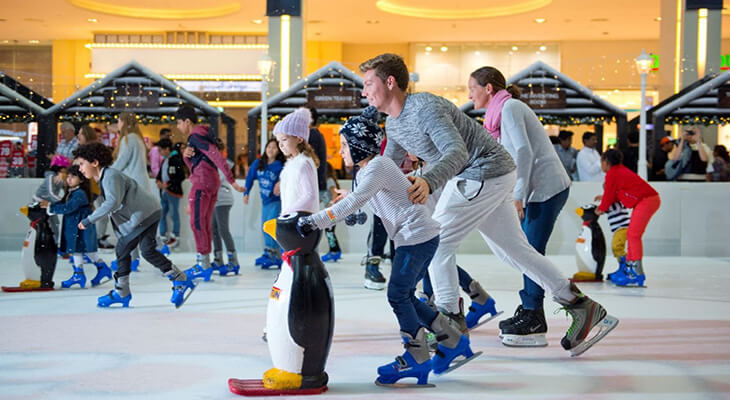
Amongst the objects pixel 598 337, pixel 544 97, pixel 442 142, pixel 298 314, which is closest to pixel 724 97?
pixel 544 97

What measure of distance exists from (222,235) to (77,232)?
1194mm

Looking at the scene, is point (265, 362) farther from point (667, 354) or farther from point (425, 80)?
point (425, 80)

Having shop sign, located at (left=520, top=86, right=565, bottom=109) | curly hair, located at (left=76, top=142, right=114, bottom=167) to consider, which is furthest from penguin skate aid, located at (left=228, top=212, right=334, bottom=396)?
shop sign, located at (left=520, top=86, right=565, bottom=109)

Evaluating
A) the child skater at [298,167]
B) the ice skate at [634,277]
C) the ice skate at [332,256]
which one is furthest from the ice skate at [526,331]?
the ice skate at [332,256]

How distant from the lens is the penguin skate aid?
2719 millimetres

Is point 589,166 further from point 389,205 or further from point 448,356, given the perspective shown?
point 389,205

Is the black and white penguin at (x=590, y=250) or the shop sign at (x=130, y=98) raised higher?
the shop sign at (x=130, y=98)

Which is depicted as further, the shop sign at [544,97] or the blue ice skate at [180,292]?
the shop sign at [544,97]

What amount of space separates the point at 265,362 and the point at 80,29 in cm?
1751

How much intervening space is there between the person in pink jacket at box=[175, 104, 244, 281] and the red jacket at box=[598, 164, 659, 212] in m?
3.02

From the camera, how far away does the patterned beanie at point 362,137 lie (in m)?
2.87

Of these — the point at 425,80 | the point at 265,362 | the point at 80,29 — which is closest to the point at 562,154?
the point at 265,362

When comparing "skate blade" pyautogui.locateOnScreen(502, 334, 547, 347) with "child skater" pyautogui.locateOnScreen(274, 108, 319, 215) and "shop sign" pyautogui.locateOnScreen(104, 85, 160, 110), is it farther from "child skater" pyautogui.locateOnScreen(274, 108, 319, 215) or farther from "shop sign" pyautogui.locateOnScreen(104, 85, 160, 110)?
"shop sign" pyautogui.locateOnScreen(104, 85, 160, 110)

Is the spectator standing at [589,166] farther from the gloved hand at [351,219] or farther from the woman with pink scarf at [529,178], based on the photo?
the gloved hand at [351,219]
